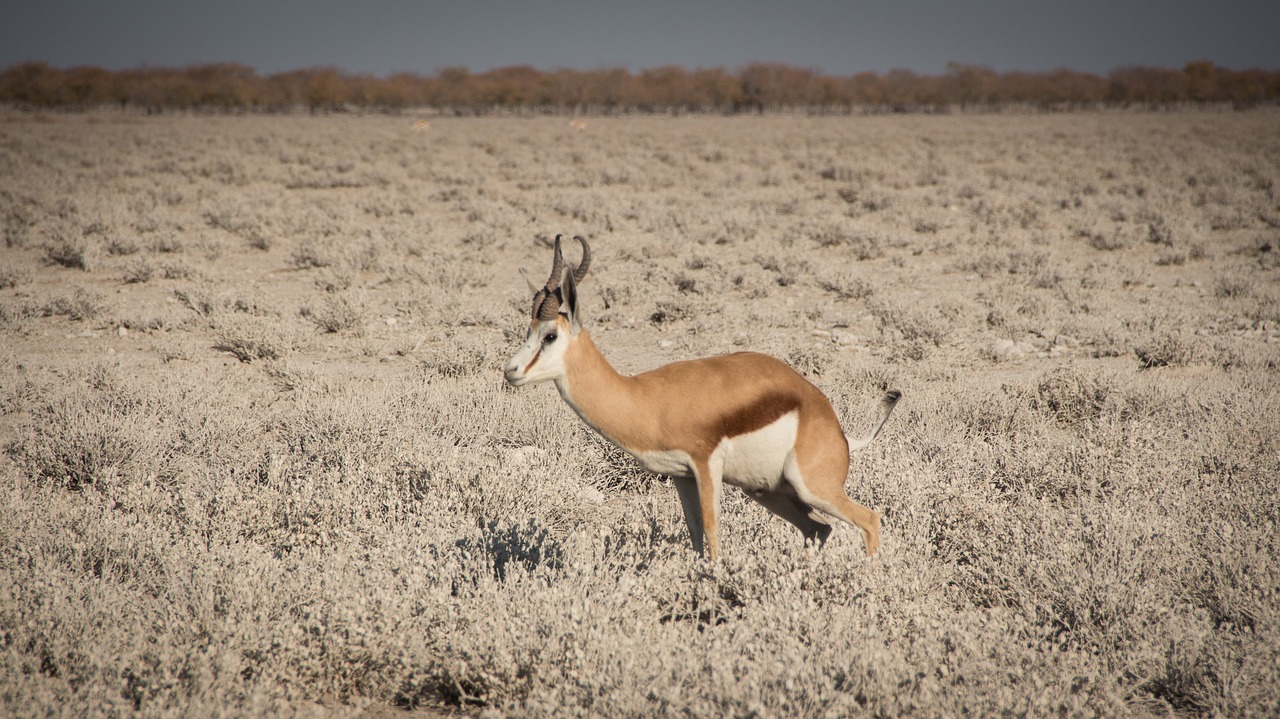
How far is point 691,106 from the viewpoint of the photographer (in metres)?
95.8

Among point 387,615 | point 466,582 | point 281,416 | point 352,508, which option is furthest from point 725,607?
point 281,416

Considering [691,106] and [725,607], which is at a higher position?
[691,106]

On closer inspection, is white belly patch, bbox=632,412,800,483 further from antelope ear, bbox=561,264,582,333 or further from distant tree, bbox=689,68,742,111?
distant tree, bbox=689,68,742,111

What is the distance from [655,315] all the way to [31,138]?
113ft

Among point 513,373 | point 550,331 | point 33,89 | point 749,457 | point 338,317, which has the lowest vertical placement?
point 338,317

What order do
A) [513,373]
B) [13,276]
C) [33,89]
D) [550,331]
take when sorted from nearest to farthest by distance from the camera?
[513,373] < [550,331] < [13,276] < [33,89]

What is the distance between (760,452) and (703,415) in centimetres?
31

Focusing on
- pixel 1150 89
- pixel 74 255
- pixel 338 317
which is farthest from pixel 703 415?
pixel 1150 89

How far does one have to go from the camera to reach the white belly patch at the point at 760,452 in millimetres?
3121

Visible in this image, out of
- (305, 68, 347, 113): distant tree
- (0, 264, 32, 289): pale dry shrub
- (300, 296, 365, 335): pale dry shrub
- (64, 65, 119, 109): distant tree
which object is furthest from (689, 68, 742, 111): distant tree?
(300, 296, 365, 335): pale dry shrub

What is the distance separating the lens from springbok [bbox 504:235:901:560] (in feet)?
9.26

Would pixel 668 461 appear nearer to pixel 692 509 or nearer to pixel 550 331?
pixel 692 509

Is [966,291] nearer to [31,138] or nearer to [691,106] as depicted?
[31,138]

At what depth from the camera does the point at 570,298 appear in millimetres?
2736
